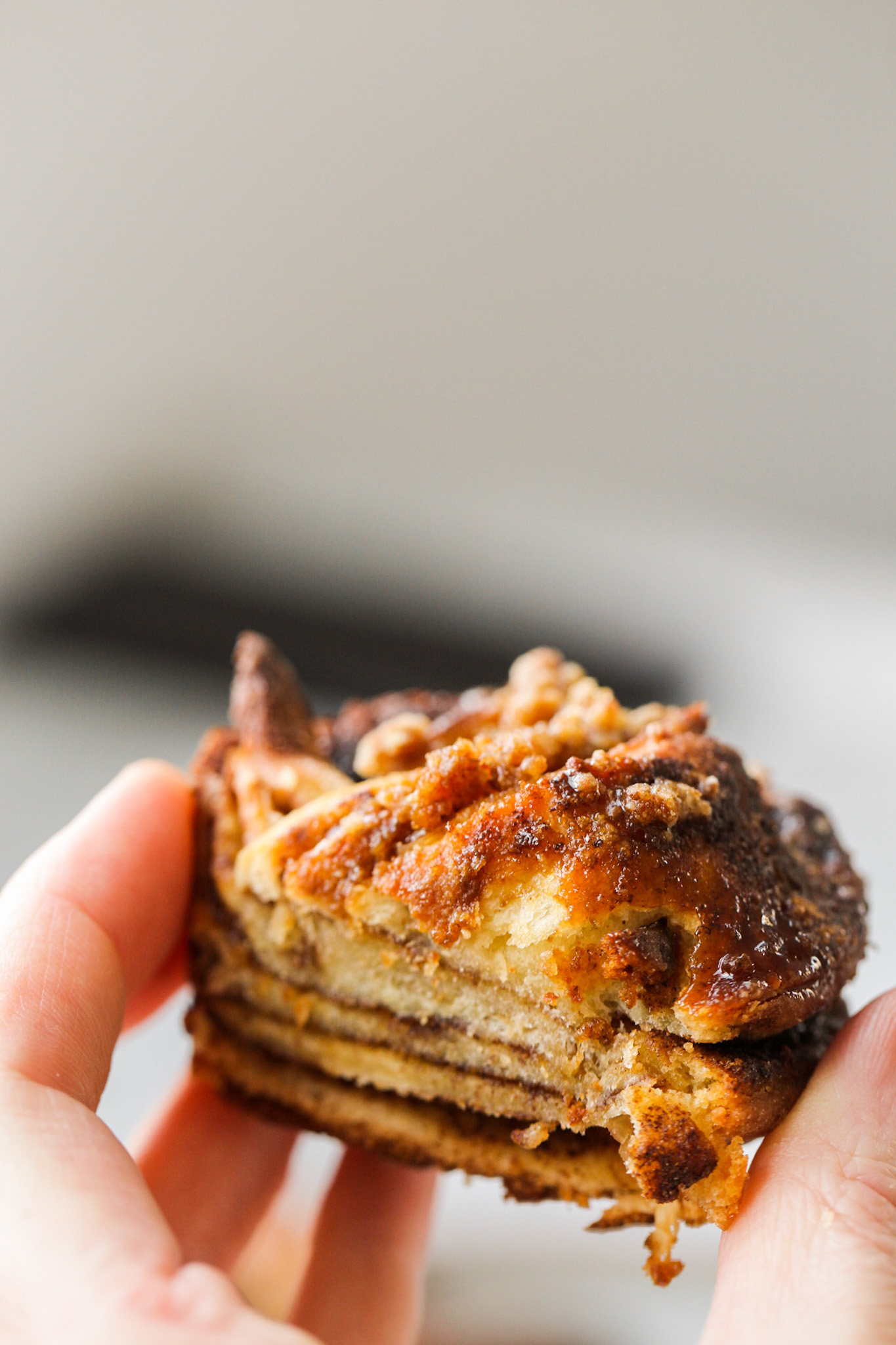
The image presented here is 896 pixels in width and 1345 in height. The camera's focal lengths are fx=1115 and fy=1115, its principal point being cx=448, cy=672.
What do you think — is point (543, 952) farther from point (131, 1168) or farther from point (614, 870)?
point (131, 1168)

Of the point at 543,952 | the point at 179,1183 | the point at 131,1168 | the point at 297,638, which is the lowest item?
the point at 179,1183

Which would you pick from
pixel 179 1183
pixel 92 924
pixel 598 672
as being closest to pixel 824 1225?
pixel 92 924

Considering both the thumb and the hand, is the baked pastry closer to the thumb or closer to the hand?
the thumb

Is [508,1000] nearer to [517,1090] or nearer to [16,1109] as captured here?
[517,1090]

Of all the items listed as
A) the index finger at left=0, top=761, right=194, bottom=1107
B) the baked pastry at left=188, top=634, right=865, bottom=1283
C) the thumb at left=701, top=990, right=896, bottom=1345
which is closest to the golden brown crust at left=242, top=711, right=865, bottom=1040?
the baked pastry at left=188, top=634, right=865, bottom=1283

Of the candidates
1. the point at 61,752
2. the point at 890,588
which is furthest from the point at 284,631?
the point at 890,588
